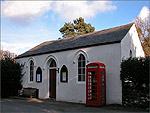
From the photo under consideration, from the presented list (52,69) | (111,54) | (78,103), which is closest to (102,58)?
(111,54)

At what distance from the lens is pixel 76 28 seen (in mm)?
36031

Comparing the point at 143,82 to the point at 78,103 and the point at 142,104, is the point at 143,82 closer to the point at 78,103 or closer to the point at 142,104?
the point at 142,104

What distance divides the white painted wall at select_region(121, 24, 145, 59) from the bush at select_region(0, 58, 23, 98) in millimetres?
10696

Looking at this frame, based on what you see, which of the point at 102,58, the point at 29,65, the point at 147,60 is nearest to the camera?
the point at 147,60

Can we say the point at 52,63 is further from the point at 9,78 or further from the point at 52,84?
the point at 9,78

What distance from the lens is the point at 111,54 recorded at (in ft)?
36.1

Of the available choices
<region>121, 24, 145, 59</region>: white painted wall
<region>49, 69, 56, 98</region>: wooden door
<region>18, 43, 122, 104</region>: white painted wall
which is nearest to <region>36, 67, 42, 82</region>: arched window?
<region>18, 43, 122, 104</region>: white painted wall

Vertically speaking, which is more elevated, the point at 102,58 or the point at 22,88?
the point at 102,58

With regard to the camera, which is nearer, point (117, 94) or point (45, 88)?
point (117, 94)

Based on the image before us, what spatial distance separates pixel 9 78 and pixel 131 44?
11342 mm

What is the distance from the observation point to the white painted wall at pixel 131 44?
1114cm

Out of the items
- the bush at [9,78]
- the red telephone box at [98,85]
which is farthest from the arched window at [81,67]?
the bush at [9,78]

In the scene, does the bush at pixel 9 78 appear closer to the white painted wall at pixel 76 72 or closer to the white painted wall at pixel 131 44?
the white painted wall at pixel 76 72

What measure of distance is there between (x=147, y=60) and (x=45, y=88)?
29.4 feet
